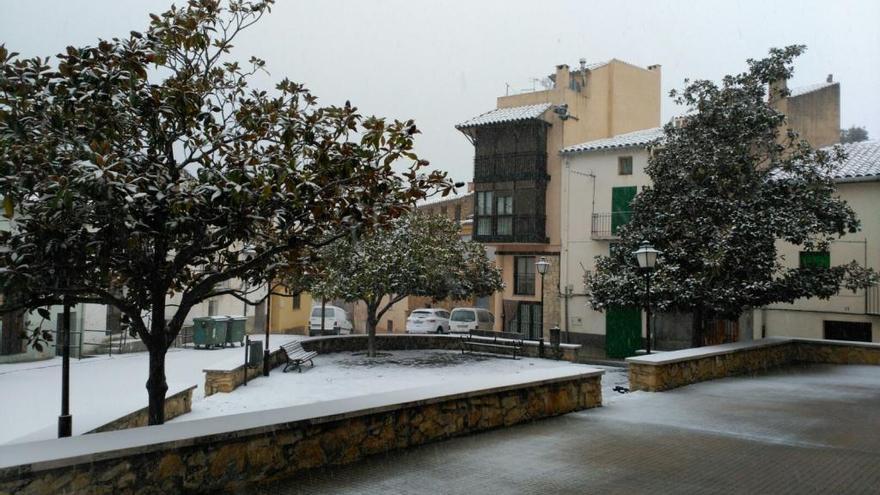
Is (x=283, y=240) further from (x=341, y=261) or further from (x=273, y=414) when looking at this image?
(x=341, y=261)

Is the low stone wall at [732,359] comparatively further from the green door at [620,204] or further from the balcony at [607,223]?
the green door at [620,204]

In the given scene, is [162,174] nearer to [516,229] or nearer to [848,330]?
[848,330]

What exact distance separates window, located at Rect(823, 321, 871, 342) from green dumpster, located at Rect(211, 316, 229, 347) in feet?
72.8

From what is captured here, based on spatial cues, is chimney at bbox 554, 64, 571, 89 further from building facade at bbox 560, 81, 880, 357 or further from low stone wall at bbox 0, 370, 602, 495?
low stone wall at bbox 0, 370, 602, 495

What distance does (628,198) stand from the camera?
94.7 ft

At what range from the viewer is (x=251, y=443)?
535cm

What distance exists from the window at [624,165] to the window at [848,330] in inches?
392

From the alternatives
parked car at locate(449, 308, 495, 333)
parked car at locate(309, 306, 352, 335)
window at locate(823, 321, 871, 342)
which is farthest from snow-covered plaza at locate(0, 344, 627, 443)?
parked car at locate(309, 306, 352, 335)

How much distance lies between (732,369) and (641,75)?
84.9ft

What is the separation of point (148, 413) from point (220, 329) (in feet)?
63.0

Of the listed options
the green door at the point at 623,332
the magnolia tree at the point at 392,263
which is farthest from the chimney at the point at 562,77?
the magnolia tree at the point at 392,263

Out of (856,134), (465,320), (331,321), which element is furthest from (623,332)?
(856,134)

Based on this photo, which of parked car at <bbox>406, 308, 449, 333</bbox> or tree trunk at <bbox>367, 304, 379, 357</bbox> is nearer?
tree trunk at <bbox>367, 304, 379, 357</bbox>

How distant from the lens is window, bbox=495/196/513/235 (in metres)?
33.5
